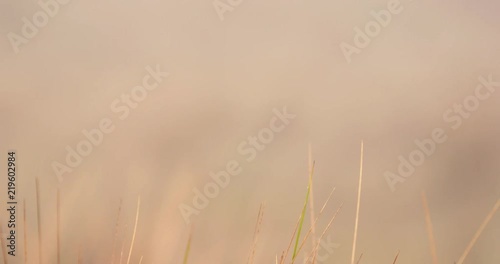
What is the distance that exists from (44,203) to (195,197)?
1.60 feet

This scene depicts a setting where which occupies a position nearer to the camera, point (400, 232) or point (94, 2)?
point (400, 232)

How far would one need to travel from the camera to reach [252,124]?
2041 millimetres

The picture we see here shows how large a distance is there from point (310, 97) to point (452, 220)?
764 mm

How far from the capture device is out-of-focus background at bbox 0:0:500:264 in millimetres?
1635

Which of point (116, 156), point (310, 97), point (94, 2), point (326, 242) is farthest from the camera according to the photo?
point (310, 97)

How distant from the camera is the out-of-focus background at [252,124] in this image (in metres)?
1.63

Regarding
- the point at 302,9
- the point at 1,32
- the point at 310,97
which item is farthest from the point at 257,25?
the point at 1,32

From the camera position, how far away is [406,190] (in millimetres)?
2064

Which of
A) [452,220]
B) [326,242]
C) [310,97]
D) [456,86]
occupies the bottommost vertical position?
[452,220]

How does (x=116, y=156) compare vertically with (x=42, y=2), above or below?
below

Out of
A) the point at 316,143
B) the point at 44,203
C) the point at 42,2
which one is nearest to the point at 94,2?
the point at 42,2

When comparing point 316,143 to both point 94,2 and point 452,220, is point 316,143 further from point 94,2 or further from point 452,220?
point 94,2

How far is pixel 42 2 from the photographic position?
1903 millimetres

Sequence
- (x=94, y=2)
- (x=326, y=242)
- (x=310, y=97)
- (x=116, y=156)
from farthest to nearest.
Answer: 1. (x=310, y=97)
2. (x=94, y=2)
3. (x=116, y=156)
4. (x=326, y=242)
